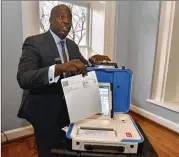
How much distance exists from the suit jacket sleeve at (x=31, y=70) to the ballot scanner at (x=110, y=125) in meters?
0.21

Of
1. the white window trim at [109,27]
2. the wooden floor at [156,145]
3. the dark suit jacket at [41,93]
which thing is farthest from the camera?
the white window trim at [109,27]

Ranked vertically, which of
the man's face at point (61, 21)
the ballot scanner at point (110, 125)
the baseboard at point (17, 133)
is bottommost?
the baseboard at point (17, 133)

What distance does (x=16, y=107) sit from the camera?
1578 millimetres

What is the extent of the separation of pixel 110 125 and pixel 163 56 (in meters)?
1.51

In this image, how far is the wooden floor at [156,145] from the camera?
4.73 feet

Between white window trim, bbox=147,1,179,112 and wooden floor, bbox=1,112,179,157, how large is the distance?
0.93ft

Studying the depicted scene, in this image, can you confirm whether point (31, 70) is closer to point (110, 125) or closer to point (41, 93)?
point (41, 93)

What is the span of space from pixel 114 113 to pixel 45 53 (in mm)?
414

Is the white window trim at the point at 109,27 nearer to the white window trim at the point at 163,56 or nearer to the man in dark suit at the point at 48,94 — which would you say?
the white window trim at the point at 163,56

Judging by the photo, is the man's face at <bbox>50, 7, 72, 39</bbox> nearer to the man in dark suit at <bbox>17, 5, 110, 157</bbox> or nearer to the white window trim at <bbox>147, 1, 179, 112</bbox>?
the man in dark suit at <bbox>17, 5, 110, 157</bbox>

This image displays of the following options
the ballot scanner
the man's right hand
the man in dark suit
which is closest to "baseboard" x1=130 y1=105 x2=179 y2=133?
the ballot scanner

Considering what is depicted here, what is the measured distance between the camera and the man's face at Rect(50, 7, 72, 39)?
2.45ft

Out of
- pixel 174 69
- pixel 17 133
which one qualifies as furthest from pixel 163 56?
pixel 17 133

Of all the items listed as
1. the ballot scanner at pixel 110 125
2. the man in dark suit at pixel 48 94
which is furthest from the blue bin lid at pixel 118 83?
the man in dark suit at pixel 48 94
